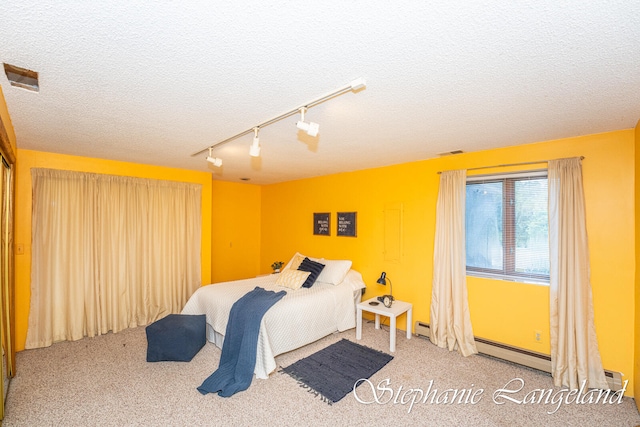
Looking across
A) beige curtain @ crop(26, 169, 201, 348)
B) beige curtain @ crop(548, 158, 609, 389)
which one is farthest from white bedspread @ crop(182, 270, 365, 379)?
beige curtain @ crop(548, 158, 609, 389)

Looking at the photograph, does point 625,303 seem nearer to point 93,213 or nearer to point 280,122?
point 280,122

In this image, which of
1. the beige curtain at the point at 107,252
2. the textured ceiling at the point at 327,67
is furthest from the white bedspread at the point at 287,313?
the textured ceiling at the point at 327,67

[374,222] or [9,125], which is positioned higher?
[9,125]

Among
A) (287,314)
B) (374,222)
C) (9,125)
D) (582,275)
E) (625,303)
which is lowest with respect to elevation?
(287,314)

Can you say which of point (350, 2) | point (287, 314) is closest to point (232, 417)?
point (287, 314)

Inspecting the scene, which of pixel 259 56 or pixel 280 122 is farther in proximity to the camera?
pixel 280 122

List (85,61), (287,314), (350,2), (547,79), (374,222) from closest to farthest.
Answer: (350,2)
(85,61)
(547,79)
(287,314)
(374,222)

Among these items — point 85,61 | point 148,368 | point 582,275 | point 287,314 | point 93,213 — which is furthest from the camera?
point 93,213

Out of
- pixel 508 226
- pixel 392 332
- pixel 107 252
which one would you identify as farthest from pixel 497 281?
pixel 107 252

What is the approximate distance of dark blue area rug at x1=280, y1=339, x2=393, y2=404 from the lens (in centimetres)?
263

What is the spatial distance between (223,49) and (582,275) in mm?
3476

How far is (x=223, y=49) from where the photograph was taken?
142 cm

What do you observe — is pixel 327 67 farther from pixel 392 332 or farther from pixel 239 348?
pixel 392 332

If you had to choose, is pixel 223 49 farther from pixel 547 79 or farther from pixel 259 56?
pixel 547 79
